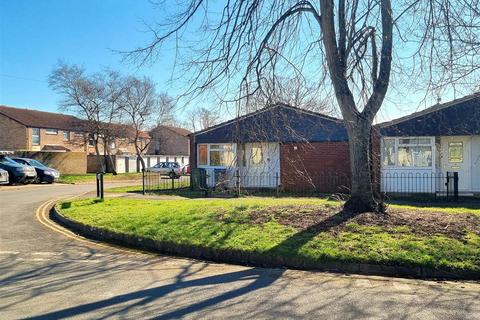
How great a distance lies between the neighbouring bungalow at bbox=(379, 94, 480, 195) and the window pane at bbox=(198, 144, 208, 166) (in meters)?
9.53

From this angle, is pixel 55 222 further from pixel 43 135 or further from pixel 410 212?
pixel 43 135

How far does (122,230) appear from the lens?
962 centimetres

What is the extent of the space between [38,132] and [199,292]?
47.0 metres

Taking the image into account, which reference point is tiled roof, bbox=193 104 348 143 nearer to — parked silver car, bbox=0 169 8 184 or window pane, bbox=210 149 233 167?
window pane, bbox=210 149 233 167

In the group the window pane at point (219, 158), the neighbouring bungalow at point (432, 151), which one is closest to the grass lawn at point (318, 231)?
the neighbouring bungalow at point (432, 151)

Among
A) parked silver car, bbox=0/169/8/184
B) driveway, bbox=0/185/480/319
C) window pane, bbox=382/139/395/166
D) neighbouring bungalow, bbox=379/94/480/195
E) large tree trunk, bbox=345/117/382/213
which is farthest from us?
parked silver car, bbox=0/169/8/184

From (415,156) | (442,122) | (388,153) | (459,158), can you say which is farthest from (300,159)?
(459,158)

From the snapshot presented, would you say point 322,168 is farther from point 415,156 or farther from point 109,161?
point 109,161

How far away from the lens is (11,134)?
45594 millimetres

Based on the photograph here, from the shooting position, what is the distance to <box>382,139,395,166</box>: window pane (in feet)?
63.7

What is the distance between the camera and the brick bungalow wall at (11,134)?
45.2 meters

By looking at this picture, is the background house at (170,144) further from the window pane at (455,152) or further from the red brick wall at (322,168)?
the window pane at (455,152)

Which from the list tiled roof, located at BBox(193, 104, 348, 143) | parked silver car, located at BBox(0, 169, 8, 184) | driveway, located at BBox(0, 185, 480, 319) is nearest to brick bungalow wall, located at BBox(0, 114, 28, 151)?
parked silver car, located at BBox(0, 169, 8, 184)

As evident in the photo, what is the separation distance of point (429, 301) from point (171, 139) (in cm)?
6617
